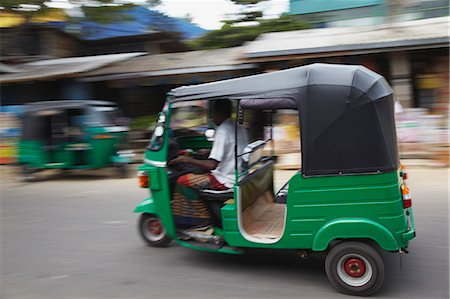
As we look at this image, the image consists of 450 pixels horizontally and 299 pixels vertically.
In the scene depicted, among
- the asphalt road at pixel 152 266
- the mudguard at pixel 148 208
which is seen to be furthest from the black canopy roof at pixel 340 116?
the mudguard at pixel 148 208

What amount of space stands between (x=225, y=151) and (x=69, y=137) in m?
6.07

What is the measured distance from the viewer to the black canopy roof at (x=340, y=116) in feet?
11.9

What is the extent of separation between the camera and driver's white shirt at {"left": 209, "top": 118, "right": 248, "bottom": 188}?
4.45 m

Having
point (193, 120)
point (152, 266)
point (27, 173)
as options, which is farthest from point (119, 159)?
point (152, 266)

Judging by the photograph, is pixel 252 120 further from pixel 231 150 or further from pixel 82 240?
pixel 82 240

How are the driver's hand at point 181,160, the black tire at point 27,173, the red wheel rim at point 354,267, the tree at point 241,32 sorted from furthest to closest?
the tree at point 241,32 < the black tire at point 27,173 < the driver's hand at point 181,160 < the red wheel rim at point 354,267

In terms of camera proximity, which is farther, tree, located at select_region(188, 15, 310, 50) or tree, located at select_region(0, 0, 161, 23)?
tree, located at select_region(188, 15, 310, 50)

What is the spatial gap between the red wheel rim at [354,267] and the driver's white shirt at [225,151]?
1.35m

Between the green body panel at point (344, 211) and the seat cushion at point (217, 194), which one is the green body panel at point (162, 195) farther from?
the green body panel at point (344, 211)

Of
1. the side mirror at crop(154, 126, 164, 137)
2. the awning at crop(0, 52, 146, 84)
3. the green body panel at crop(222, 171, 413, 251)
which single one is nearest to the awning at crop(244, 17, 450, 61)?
the awning at crop(0, 52, 146, 84)

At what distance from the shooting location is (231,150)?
4535mm

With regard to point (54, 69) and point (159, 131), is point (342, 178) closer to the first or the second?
point (159, 131)

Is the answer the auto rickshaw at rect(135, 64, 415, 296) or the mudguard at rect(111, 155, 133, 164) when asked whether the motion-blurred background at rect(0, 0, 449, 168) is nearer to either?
the mudguard at rect(111, 155, 133, 164)

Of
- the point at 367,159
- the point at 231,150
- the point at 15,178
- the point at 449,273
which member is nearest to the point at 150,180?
the point at 231,150
